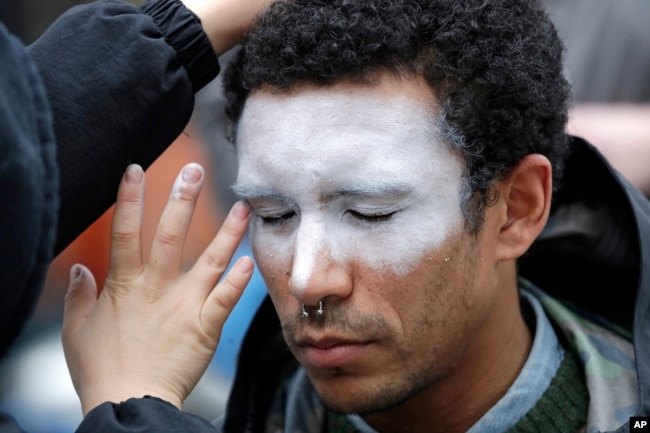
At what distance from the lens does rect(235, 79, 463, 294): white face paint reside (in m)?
1.99

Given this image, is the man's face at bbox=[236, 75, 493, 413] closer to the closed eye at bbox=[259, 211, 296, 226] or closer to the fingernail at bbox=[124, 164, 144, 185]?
the closed eye at bbox=[259, 211, 296, 226]

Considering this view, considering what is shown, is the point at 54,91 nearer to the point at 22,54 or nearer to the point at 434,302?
the point at 22,54

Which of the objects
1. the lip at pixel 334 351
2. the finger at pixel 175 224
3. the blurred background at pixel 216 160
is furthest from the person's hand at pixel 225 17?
the blurred background at pixel 216 160

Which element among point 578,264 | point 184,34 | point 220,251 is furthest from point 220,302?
point 578,264

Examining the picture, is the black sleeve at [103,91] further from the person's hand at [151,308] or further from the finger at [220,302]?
the finger at [220,302]

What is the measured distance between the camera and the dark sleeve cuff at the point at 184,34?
2031 mm

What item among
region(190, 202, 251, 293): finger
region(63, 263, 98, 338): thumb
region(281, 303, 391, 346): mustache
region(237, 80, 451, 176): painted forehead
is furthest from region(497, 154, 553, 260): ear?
region(63, 263, 98, 338): thumb

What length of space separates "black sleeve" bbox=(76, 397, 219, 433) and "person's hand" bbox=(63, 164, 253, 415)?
0.10m

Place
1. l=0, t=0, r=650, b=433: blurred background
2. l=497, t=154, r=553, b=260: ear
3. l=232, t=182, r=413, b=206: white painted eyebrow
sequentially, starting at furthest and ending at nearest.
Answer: l=0, t=0, r=650, b=433: blurred background, l=497, t=154, r=553, b=260: ear, l=232, t=182, r=413, b=206: white painted eyebrow

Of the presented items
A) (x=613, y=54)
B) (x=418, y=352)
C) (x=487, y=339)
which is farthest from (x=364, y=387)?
(x=613, y=54)

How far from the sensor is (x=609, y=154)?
10.5ft

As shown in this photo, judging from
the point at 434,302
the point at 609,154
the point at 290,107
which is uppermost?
the point at 290,107

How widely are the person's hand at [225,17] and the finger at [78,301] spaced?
59 centimetres

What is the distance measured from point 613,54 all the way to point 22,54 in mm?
2540
